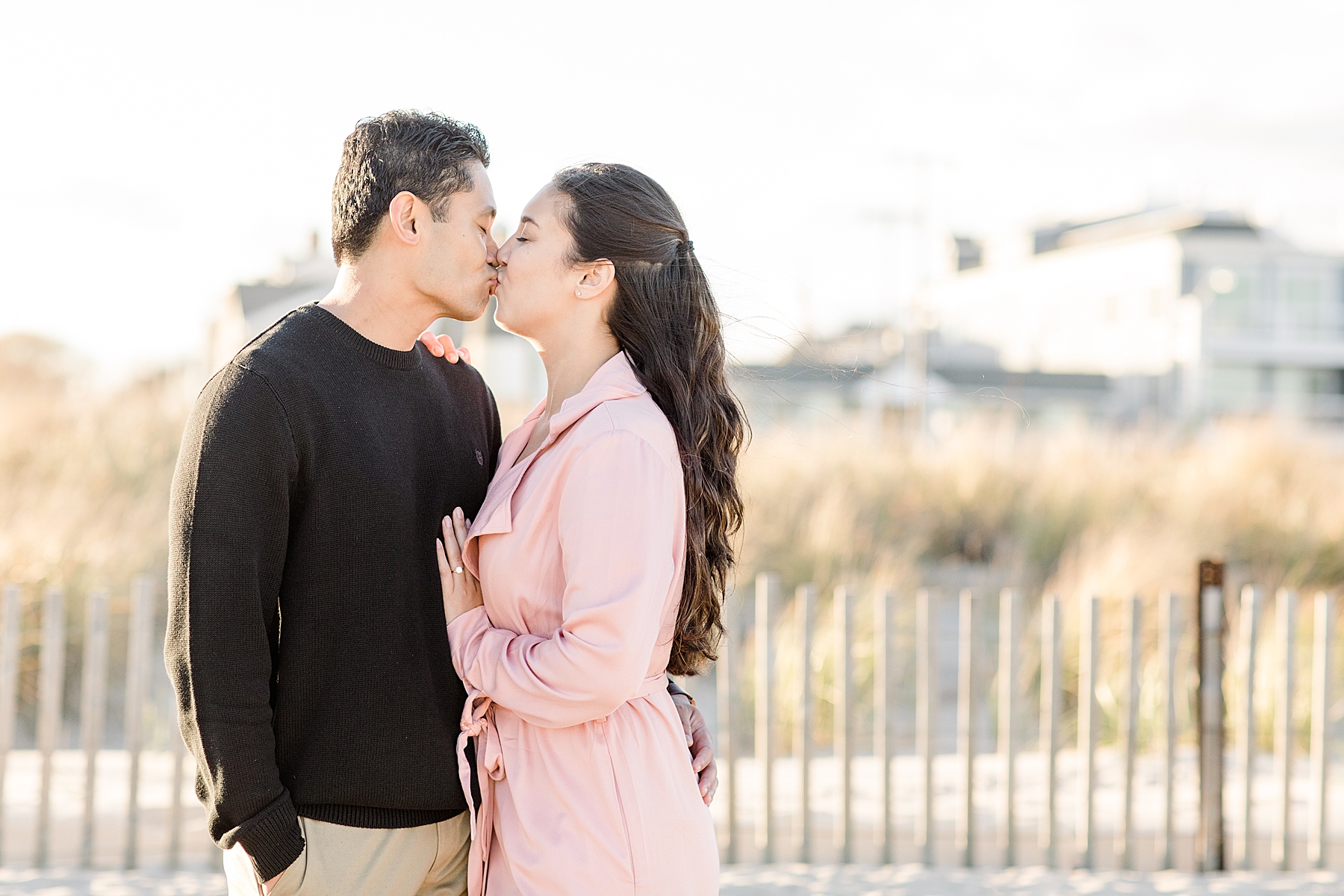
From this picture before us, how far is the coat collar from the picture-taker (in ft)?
7.40

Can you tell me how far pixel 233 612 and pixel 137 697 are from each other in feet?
10.7

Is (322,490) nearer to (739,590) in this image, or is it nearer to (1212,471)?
(739,590)

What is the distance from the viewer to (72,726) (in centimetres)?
762

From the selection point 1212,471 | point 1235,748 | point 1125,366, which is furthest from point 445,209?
point 1125,366

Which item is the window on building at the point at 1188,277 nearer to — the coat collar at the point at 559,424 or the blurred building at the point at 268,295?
the blurred building at the point at 268,295

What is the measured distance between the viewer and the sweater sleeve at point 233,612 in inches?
82.4

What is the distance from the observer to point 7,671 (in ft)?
16.3

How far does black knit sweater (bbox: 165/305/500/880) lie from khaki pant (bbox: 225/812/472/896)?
0.09 ft

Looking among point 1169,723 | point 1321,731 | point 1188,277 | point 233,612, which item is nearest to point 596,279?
point 233,612

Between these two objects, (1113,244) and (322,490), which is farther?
(1113,244)

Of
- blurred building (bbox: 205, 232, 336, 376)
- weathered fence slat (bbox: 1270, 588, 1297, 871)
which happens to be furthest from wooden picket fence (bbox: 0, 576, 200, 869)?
blurred building (bbox: 205, 232, 336, 376)

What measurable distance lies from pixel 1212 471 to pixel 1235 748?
5.32m

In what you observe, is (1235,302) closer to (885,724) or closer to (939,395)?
(939,395)

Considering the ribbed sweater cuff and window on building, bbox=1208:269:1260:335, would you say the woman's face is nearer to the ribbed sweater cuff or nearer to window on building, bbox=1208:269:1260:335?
the ribbed sweater cuff
